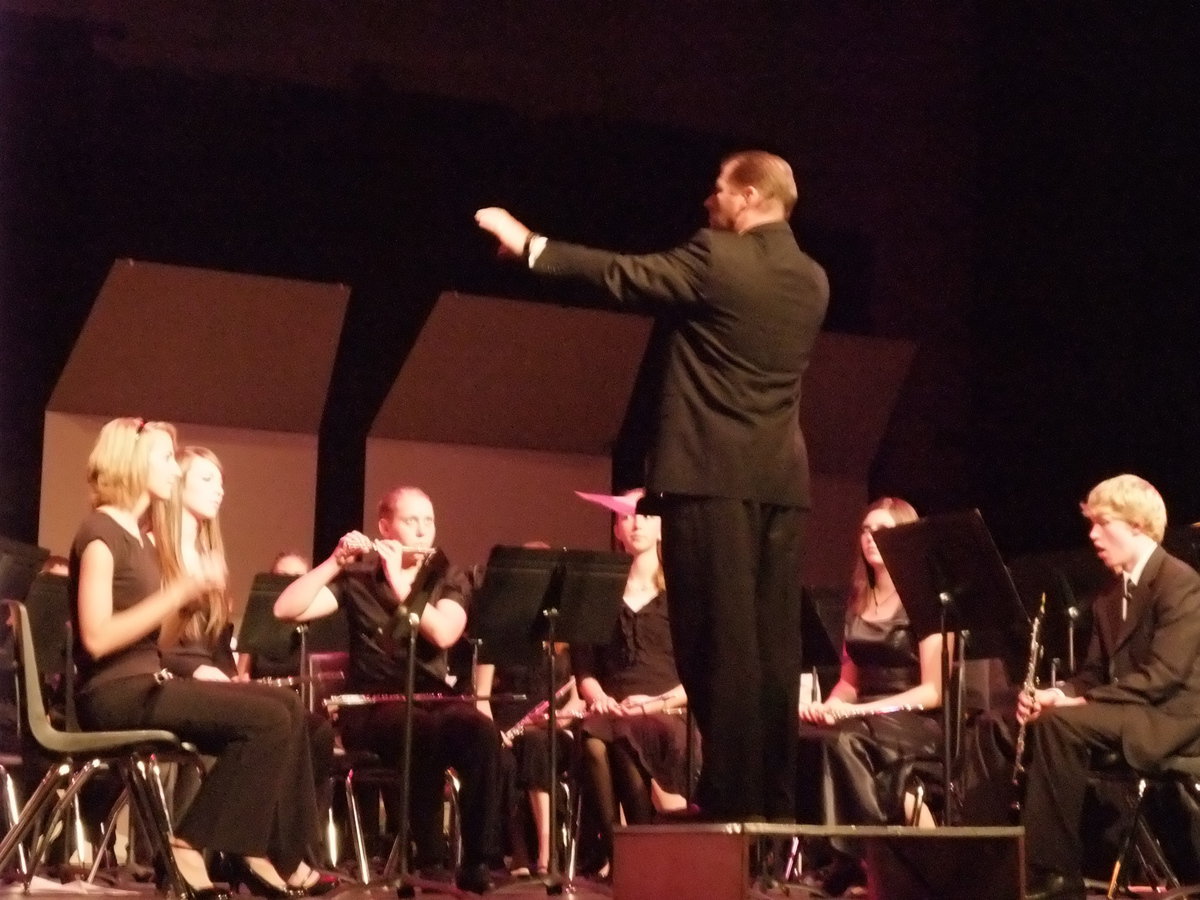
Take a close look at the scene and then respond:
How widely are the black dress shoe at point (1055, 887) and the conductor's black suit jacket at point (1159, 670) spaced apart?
396mm

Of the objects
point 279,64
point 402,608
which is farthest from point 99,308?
point 402,608

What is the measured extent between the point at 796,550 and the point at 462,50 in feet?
17.7

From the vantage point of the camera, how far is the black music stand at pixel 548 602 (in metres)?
5.08

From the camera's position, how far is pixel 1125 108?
7684 millimetres

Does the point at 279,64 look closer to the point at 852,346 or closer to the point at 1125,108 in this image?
the point at 852,346

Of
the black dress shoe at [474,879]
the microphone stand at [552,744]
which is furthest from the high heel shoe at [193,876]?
the microphone stand at [552,744]

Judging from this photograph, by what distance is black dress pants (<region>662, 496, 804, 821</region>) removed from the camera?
348 centimetres

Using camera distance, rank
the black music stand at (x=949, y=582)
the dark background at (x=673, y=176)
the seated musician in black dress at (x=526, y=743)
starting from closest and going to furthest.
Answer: the black music stand at (x=949, y=582)
the seated musician in black dress at (x=526, y=743)
the dark background at (x=673, y=176)

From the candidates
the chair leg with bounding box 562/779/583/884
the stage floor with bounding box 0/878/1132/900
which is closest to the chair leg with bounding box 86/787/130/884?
the stage floor with bounding box 0/878/1132/900

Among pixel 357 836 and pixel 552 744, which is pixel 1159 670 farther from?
pixel 357 836

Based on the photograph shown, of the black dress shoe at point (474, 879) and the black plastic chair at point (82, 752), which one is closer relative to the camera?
the black plastic chair at point (82, 752)

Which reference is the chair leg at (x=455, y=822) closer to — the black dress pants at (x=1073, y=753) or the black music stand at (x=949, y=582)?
the black music stand at (x=949, y=582)

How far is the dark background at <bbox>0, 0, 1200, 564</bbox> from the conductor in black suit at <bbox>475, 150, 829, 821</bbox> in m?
4.17

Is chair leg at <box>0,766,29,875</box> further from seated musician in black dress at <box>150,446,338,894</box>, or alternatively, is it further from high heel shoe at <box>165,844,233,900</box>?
high heel shoe at <box>165,844,233,900</box>
